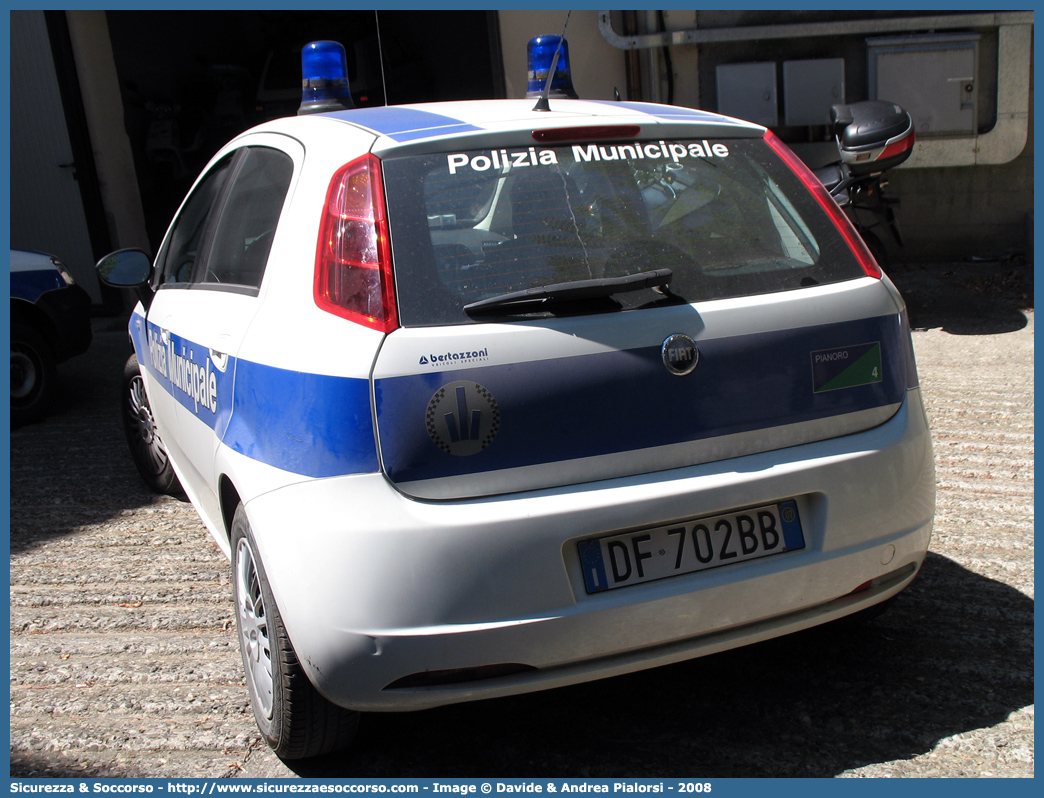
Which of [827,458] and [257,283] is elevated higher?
[257,283]

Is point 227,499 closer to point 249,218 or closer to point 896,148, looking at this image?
point 249,218

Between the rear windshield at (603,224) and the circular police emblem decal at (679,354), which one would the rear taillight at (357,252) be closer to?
the rear windshield at (603,224)

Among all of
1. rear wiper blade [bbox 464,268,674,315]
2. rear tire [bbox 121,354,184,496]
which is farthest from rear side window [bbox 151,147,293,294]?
rear tire [bbox 121,354,184,496]

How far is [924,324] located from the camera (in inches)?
282

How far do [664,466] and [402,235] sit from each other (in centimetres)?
82

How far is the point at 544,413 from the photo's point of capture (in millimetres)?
2127

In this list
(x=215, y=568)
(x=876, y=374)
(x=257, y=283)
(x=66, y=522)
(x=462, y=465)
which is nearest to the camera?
(x=462, y=465)

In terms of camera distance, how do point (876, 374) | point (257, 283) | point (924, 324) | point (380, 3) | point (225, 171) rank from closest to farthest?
point (876, 374), point (257, 283), point (225, 171), point (924, 324), point (380, 3)

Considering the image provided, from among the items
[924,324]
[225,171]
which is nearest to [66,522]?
[225,171]

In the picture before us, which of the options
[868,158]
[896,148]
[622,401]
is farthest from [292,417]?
[896,148]

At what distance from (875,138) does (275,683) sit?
6.12 meters

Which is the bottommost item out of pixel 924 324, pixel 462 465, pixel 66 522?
pixel 924 324

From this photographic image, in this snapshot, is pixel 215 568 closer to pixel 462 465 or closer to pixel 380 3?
pixel 462 465

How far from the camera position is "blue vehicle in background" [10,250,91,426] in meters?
6.25
